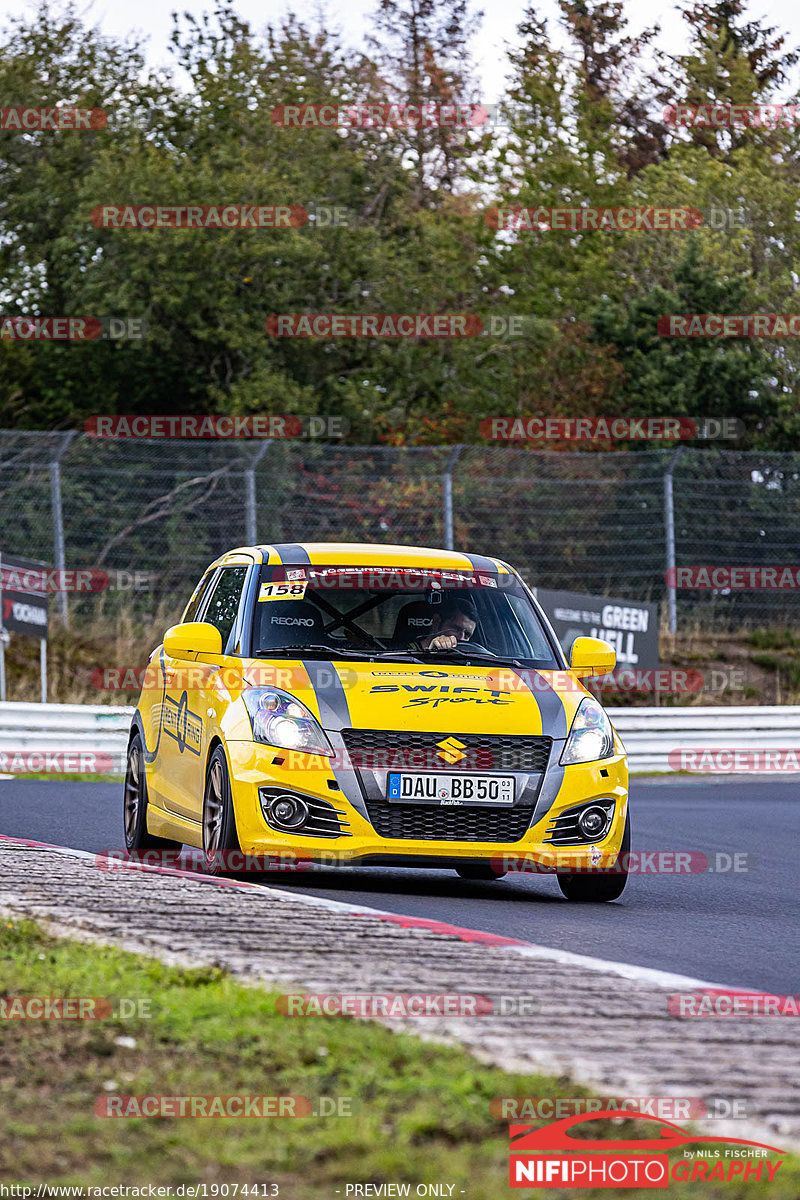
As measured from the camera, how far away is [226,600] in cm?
997

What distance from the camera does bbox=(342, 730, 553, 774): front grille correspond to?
8438 millimetres

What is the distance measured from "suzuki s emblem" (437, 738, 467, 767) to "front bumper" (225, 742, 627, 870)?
0.38 meters

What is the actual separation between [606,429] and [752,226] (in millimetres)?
8872

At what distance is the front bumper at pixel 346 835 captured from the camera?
8.41 m

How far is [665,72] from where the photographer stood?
52125mm

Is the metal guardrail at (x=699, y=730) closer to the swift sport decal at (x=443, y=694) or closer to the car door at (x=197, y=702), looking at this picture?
Answer: the car door at (x=197, y=702)

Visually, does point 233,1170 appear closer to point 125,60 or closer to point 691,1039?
point 691,1039

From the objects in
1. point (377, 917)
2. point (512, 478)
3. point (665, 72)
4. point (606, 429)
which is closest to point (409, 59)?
point (665, 72)
